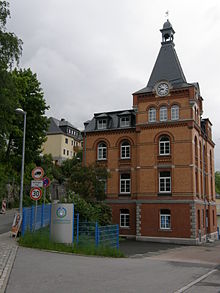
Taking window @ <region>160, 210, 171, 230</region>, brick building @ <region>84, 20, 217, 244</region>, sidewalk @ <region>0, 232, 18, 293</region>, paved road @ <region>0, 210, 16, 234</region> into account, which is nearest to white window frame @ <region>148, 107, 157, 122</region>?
brick building @ <region>84, 20, 217, 244</region>

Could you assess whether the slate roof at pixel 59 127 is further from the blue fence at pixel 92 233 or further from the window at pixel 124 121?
the blue fence at pixel 92 233

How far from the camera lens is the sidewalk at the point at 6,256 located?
9.04 metres

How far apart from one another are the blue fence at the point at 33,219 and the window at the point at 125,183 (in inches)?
544

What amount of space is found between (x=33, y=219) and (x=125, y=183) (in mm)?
16027

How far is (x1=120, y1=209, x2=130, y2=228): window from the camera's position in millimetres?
34153

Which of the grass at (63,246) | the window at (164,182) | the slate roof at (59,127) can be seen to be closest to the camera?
the grass at (63,246)

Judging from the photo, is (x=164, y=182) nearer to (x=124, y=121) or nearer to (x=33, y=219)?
(x=124, y=121)

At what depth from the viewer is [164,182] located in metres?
32.4

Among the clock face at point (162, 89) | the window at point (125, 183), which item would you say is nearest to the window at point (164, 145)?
the clock face at point (162, 89)

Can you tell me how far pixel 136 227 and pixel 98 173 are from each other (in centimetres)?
723

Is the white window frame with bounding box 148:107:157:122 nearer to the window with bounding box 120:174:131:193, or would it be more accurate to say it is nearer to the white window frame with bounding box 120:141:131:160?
the white window frame with bounding box 120:141:131:160

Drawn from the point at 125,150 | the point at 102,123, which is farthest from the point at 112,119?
the point at 125,150

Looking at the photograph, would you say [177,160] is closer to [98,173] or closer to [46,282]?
[98,173]

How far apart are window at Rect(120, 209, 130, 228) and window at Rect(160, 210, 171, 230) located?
149 inches
